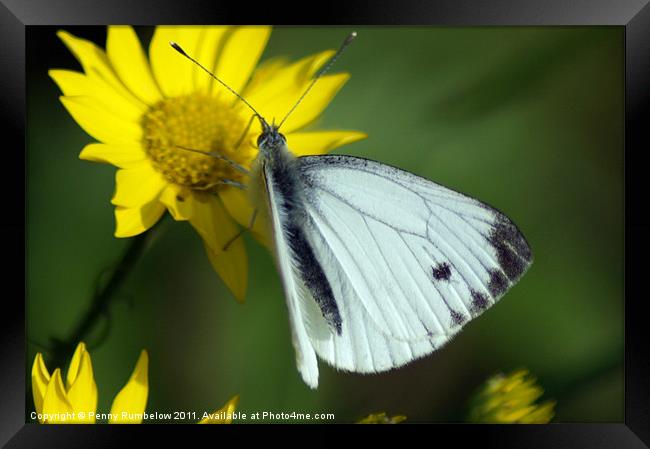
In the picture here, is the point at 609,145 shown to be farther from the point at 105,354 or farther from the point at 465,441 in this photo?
the point at 105,354

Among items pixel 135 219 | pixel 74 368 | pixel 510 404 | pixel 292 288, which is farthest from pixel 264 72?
pixel 510 404

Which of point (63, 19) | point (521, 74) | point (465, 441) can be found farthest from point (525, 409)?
point (63, 19)

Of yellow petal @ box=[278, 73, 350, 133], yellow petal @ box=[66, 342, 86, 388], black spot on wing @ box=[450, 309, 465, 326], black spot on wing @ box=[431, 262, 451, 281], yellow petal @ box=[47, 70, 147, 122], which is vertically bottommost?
yellow petal @ box=[66, 342, 86, 388]

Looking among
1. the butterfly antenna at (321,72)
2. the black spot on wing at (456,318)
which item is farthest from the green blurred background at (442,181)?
the black spot on wing at (456,318)

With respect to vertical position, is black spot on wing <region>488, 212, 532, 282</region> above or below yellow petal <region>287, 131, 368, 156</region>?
below

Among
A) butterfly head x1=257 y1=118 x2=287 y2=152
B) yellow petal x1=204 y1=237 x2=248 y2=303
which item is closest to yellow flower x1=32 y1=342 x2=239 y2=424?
→ yellow petal x1=204 y1=237 x2=248 y2=303

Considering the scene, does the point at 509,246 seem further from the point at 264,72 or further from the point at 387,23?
the point at 264,72

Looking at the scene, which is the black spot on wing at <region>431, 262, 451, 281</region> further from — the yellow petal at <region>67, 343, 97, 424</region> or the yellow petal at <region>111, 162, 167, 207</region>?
the yellow petal at <region>67, 343, 97, 424</region>
